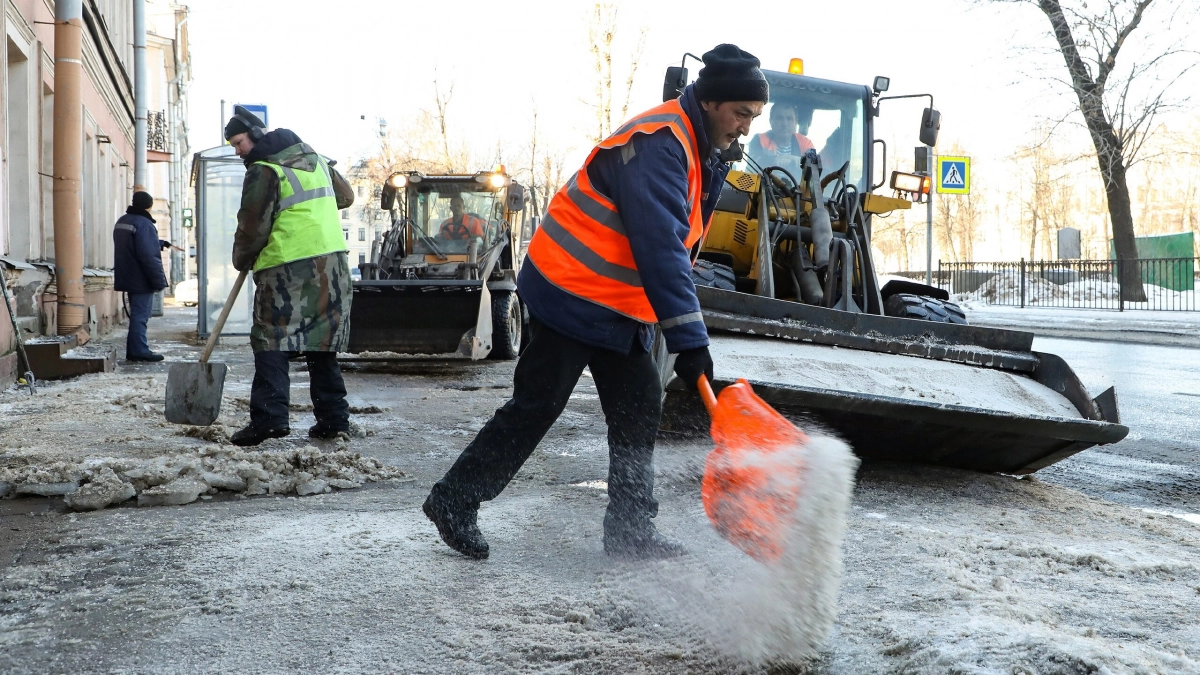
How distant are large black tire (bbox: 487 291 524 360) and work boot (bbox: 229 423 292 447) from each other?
544 cm

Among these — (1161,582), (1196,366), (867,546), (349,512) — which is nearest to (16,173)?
(349,512)

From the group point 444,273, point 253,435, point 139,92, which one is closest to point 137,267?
point 444,273

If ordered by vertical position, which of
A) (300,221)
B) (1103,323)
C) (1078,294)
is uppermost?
(300,221)

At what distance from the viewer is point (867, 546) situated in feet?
11.1

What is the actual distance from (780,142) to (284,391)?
355 centimetres

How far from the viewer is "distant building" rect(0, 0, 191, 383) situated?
29.7 feet

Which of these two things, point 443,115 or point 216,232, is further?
point 443,115

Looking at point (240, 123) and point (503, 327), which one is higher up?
point (240, 123)

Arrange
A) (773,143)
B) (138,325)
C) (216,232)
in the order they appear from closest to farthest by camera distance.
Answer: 1. (773,143)
2. (138,325)
3. (216,232)

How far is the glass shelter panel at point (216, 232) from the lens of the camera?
1338cm

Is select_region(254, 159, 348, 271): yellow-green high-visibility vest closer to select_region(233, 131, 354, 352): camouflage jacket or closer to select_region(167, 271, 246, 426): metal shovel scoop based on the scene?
select_region(233, 131, 354, 352): camouflage jacket

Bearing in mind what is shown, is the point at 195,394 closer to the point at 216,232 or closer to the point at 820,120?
the point at 820,120

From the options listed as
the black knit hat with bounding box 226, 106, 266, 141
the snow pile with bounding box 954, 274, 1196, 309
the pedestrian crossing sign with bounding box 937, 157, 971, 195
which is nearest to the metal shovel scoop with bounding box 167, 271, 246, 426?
the black knit hat with bounding box 226, 106, 266, 141

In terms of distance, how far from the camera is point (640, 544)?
3.27 metres
